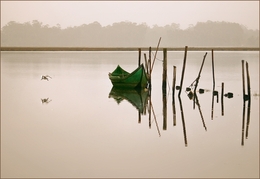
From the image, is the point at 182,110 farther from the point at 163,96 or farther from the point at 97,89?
the point at 97,89

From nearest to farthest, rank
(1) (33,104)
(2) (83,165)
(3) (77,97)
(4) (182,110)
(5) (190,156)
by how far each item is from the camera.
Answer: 1. (2) (83,165)
2. (5) (190,156)
3. (4) (182,110)
4. (1) (33,104)
5. (3) (77,97)

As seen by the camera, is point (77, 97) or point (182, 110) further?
point (77, 97)

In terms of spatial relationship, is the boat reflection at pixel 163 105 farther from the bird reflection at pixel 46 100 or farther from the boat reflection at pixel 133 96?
the bird reflection at pixel 46 100

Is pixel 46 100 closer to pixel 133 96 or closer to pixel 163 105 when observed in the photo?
pixel 133 96

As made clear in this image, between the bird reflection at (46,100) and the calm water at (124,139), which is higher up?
the bird reflection at (46,100)

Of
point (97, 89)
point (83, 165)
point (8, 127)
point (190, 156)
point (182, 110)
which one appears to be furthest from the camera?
point (97, 89)

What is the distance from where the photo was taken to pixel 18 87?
25688 millimetres

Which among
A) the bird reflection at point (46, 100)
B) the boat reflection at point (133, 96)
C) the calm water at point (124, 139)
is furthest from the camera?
the bird reflection at point (46, 100)

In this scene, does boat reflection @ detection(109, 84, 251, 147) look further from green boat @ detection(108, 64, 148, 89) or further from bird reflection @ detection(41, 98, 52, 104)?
bird reflection @ detection(41, 98, 52, 104)

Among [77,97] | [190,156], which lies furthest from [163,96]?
[190,156]

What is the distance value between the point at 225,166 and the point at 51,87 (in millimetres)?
17161

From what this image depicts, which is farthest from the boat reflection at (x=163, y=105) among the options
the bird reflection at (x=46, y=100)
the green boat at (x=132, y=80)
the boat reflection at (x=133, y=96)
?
the bird reflection at (x=46, y=100)

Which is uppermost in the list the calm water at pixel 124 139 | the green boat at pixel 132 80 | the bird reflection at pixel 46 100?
the green boat at pixel 132 80

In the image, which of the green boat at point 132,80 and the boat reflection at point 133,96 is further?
the green boat at point 132,80
